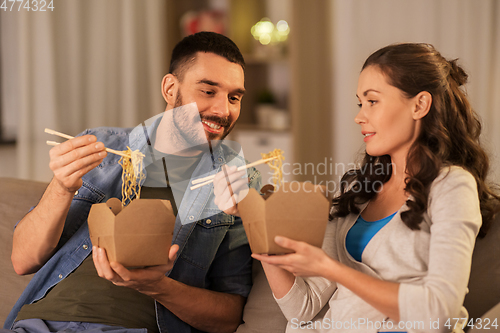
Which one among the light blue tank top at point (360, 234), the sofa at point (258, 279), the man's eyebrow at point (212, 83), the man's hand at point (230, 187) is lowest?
the sofa at point (258, 279)

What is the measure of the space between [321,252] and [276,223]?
0.11 meters

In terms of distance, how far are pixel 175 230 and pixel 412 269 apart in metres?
0.65

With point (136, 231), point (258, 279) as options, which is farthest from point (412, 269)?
point (136, 231)

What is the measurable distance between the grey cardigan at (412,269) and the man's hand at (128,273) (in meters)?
0.30

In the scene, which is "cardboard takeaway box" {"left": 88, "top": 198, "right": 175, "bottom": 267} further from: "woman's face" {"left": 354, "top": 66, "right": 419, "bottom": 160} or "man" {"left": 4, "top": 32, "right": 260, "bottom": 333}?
"woman's face" {"left": 354, "top": 66, "right": 419, "bottom": 160}

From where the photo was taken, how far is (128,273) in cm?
94

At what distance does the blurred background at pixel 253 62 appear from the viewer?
2457 millimetres

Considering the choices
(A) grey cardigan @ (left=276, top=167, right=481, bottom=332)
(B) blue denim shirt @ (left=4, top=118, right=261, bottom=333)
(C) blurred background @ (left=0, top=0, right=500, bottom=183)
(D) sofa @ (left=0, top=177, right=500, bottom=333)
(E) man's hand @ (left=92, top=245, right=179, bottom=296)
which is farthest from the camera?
(C) blurred background @ (left=0, top=0, right=500, bottom=183)

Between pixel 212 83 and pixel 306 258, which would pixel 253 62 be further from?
pixel 306 258

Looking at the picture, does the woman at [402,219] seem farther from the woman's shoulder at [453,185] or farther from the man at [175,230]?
the man at [175,230]

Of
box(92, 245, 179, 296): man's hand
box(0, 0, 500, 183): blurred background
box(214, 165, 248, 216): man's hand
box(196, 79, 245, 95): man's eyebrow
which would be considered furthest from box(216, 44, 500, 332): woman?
box(0, 0, 500, 183): blurred background

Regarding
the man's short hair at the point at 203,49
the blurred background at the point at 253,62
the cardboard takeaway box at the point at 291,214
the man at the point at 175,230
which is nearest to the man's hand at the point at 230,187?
the cardboard takeaway box at the point at 291,214

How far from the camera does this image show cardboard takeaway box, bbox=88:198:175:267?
2.93 feet

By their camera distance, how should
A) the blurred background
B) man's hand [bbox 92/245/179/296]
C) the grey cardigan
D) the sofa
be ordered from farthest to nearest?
1. the blurred background
2. the sofa
3. man's hand [bbox 92/245/179/296]
4. the grey cardigan
